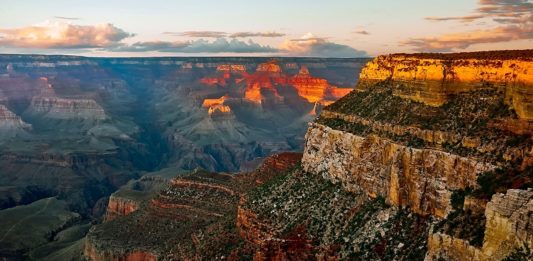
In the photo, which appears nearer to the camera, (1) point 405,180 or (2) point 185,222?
(1) point 405,180

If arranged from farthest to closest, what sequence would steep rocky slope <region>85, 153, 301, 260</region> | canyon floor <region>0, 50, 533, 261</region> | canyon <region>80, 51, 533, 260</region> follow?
steep rocky slope <region>85, 153, 301, 260</region> < canyon floor <region>0, 50, 533, 261</region> < canyon <region>80, 51, 533, 260</region>

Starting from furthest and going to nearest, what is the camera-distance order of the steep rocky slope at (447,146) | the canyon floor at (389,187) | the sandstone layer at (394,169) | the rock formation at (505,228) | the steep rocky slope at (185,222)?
the steep rocky slope at (185,222) < the sandstone layer at (394,169) < the canyon floor at (389,187) < the steep rocky slope at (447,146) < the rock formation at (505,228)

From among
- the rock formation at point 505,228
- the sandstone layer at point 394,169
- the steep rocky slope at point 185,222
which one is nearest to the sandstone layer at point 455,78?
the sandstone layer at point 394,169

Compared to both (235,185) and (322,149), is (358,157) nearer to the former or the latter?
(322,149)

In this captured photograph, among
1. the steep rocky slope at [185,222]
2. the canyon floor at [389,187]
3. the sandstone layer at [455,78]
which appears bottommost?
Result: the steep rocky slope at [185,222]

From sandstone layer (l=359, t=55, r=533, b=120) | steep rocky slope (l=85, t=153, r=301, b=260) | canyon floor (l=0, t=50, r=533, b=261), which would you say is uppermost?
sandstone layer (l=359, t=55, r=533, b=120)

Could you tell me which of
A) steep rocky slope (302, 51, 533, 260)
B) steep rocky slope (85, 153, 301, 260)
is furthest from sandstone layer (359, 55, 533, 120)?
steep rocky slope (85, 153, 301, 260)

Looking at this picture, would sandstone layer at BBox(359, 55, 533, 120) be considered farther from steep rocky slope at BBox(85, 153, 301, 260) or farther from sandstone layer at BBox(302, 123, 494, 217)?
steep rocky slope at BBox(85, 153, 301, 260)

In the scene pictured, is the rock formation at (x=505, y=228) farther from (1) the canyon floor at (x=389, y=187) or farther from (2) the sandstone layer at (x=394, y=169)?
(2) the sandstone layer at (x=394, y=169)

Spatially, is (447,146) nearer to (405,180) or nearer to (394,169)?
(405,180)

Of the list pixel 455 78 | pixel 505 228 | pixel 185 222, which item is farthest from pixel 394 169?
pixel 185 222

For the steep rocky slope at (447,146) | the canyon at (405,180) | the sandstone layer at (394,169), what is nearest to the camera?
the steep rocky slope at (447,146)
